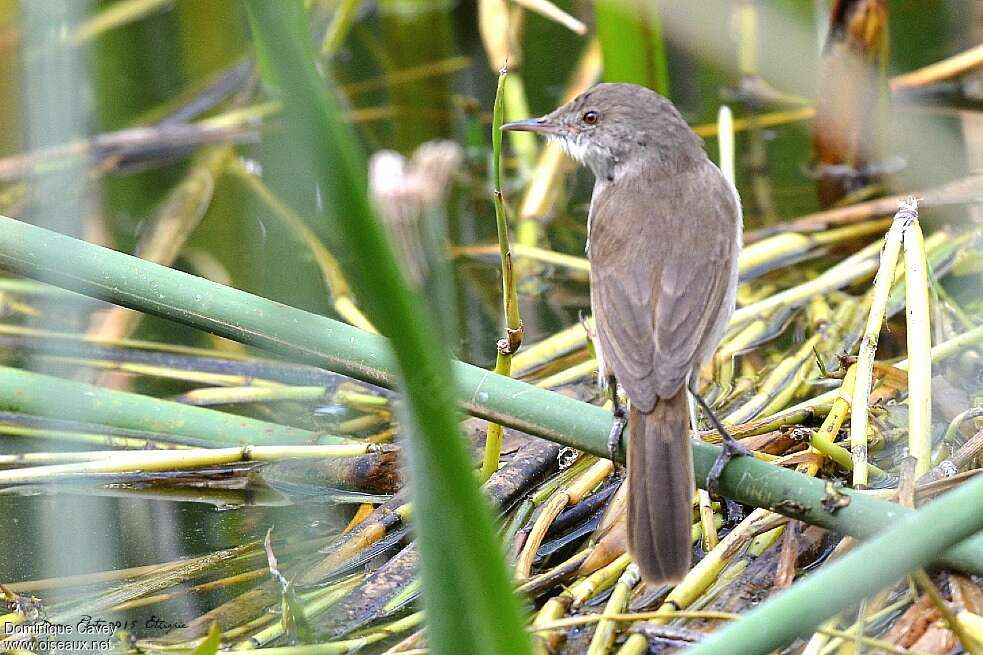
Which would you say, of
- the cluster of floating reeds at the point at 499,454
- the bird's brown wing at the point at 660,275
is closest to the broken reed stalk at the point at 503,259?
the cluster of floating reeds at the point at 499,454

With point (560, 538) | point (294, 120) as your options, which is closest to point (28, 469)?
point (560, 538)

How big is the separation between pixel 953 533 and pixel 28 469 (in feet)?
8.83

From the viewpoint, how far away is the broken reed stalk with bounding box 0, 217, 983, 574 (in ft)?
6.97

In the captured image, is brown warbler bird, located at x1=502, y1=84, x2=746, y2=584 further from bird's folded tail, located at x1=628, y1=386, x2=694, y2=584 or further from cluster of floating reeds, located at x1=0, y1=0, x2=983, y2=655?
cluster of floating reeds, located at x1=0, y1=0, x2=983, y2=655

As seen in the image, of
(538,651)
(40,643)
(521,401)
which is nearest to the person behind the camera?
(521,401)

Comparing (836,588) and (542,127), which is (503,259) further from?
(836,588)

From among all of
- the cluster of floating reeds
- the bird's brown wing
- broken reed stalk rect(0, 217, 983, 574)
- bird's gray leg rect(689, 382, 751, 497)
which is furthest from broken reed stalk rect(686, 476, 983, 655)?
the bird's brown wing

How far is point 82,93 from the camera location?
1640mm

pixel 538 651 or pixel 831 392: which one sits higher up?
pixel 831 392

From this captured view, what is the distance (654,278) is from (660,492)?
0.70 metres

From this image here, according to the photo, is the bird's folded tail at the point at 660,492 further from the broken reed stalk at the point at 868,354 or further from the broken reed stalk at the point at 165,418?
the broken reed stalk at the point at 165,418

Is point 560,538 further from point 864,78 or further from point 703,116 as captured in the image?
point 703,116

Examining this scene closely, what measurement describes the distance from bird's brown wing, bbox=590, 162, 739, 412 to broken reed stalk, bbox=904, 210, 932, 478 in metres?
0.46

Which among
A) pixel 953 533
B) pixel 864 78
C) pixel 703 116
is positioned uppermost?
pixel 703 116
